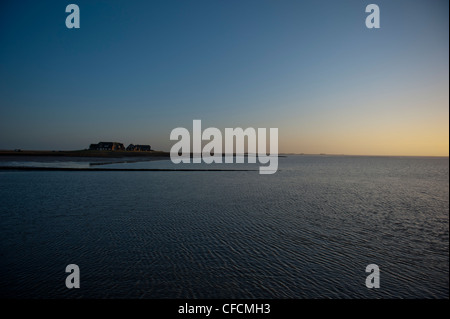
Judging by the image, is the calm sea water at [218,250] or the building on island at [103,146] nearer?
the calm sea water at [218,250]

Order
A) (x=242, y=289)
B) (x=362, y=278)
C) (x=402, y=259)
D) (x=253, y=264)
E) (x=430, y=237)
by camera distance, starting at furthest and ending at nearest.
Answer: (x=430, y=237) → (x=402, y=259) → (x=253, y=264) → (x=362, y=278) → (x=242, y=289)

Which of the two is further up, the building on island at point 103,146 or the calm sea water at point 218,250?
the building on island at point 103,146

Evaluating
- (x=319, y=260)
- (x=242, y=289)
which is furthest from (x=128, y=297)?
(x=319, y=260)

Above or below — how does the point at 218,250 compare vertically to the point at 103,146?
below

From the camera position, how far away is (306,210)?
1739cm

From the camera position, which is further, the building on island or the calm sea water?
the building on island

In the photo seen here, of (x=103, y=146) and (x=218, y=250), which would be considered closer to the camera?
(x=218, y=250)

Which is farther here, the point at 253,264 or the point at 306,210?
the point at 306,210

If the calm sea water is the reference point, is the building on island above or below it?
above

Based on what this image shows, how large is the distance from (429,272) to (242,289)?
23.4 ft
